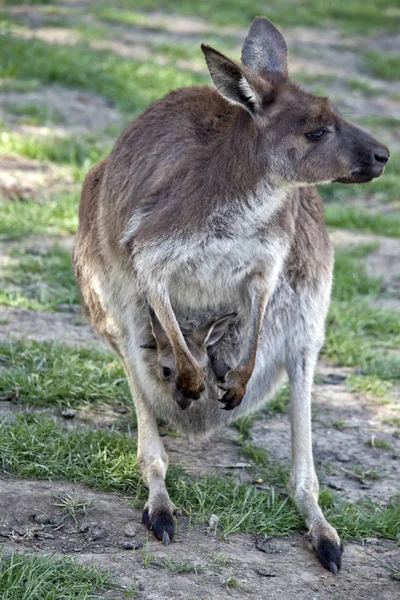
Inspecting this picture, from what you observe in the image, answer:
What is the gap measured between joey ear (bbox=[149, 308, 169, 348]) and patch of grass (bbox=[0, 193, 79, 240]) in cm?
237

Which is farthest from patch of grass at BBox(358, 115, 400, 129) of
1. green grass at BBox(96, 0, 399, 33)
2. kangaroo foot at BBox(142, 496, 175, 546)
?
kangaroo foot at BBox(142, 496, 175, 546)

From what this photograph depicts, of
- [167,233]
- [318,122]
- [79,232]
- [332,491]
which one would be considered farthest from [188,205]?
[332,491]

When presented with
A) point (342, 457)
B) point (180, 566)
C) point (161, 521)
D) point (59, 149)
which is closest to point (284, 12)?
point (59, 149)

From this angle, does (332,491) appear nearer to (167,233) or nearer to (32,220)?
(167,233)

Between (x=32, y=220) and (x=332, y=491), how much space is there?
2.93m

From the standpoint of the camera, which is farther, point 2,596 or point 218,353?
point 218,353

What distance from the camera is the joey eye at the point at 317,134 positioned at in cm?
353

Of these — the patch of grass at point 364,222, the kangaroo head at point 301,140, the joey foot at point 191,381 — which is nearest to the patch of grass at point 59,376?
the joey foot at point 191,381

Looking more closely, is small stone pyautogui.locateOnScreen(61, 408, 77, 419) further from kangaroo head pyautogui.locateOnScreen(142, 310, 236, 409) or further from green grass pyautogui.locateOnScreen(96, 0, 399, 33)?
green grass pyautogui.locateOnScreen(96, 0, 399, 33)

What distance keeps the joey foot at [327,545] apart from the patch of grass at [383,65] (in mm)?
8065

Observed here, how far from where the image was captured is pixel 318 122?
3.53 m

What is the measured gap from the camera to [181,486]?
3.76 meters

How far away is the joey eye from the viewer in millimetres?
3527

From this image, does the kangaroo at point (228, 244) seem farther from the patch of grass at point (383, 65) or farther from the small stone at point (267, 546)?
the patch of grass at point (383, 65)
